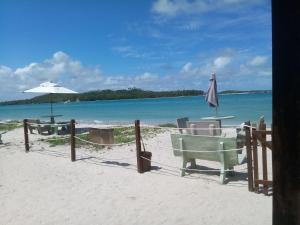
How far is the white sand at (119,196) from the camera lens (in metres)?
5.43

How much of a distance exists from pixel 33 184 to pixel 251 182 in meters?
4.28

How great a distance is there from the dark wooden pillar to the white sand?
3.46m

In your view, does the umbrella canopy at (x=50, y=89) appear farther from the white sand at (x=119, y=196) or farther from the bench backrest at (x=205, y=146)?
the bench backrest at (x=205, y=146)

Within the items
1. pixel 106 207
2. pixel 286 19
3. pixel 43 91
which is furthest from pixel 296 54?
pixel 43 91

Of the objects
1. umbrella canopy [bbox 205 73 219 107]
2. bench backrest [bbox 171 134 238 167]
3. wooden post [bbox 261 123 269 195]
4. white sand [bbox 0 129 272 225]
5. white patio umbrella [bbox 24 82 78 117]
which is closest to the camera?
white sand [bbox 0 129 272 225]

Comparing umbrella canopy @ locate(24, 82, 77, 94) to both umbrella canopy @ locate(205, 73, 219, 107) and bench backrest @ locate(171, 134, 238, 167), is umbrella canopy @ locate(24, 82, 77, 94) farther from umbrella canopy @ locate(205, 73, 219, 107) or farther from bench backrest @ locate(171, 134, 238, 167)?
bench backrest @ locate(171, 134, 238, 167)

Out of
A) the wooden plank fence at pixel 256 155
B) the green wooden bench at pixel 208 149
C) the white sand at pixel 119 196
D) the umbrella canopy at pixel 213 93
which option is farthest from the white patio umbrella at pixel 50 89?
the wooden plank fence at pixel 256 155

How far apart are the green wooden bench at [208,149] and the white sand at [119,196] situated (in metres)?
0.38

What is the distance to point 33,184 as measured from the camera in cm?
775

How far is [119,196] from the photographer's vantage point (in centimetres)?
657

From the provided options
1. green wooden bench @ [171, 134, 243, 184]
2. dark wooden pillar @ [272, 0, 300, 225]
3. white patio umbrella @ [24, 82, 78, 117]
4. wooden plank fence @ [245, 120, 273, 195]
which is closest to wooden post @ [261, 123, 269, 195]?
wooden plank fence @ [245, 120, 273, 195]

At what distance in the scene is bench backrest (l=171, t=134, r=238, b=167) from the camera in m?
6.99

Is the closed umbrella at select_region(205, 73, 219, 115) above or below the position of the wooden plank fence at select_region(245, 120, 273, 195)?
above

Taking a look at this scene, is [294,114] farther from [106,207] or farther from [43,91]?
[43,91]
